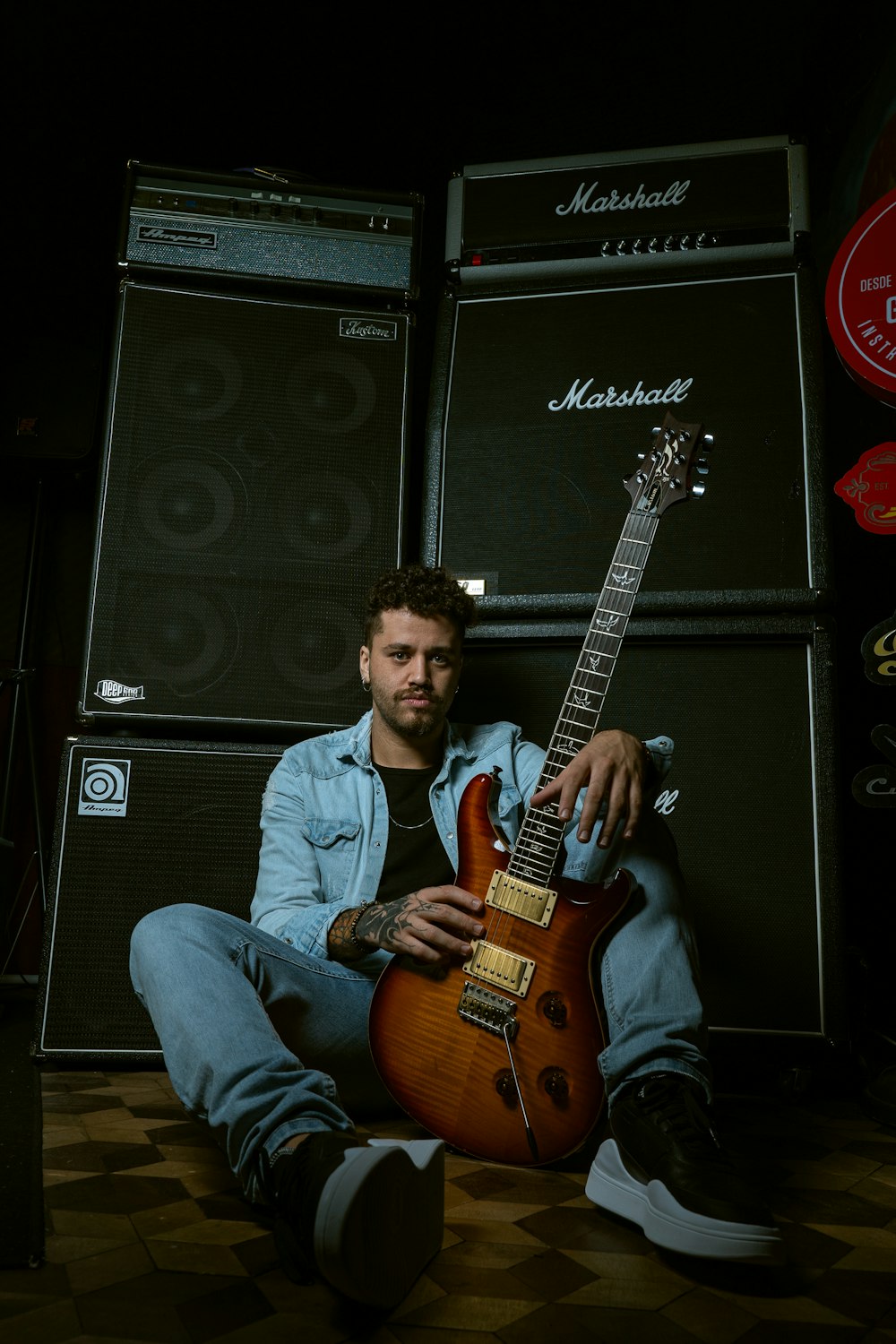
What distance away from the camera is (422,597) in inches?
58.2

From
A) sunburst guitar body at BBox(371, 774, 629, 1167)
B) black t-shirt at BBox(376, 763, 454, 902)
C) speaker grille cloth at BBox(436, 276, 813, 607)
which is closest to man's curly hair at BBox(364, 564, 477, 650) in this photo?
speaker grille cloth at BBox(436, 276, 813, 607)

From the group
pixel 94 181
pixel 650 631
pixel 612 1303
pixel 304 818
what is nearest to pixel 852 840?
pixel 650 631

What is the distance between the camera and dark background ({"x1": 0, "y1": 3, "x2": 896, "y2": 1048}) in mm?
2025

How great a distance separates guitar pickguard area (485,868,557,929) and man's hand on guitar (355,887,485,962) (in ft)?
0.07

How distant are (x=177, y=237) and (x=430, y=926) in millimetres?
1344

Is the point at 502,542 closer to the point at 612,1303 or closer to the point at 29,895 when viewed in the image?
the point at 612,1303

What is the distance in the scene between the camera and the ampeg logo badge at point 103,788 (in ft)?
5.12

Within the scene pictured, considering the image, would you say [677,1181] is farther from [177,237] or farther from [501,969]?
[177,237]

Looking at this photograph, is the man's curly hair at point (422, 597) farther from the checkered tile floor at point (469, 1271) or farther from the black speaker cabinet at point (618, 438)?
the checkered tile floor at point (469, 1271)

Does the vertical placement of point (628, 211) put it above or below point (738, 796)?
above

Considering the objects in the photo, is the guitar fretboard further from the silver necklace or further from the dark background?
the dark background

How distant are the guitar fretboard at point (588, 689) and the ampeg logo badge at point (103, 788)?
2.44 feet

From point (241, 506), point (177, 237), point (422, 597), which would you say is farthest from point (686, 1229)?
point (177, 237)

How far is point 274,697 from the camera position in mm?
1620
